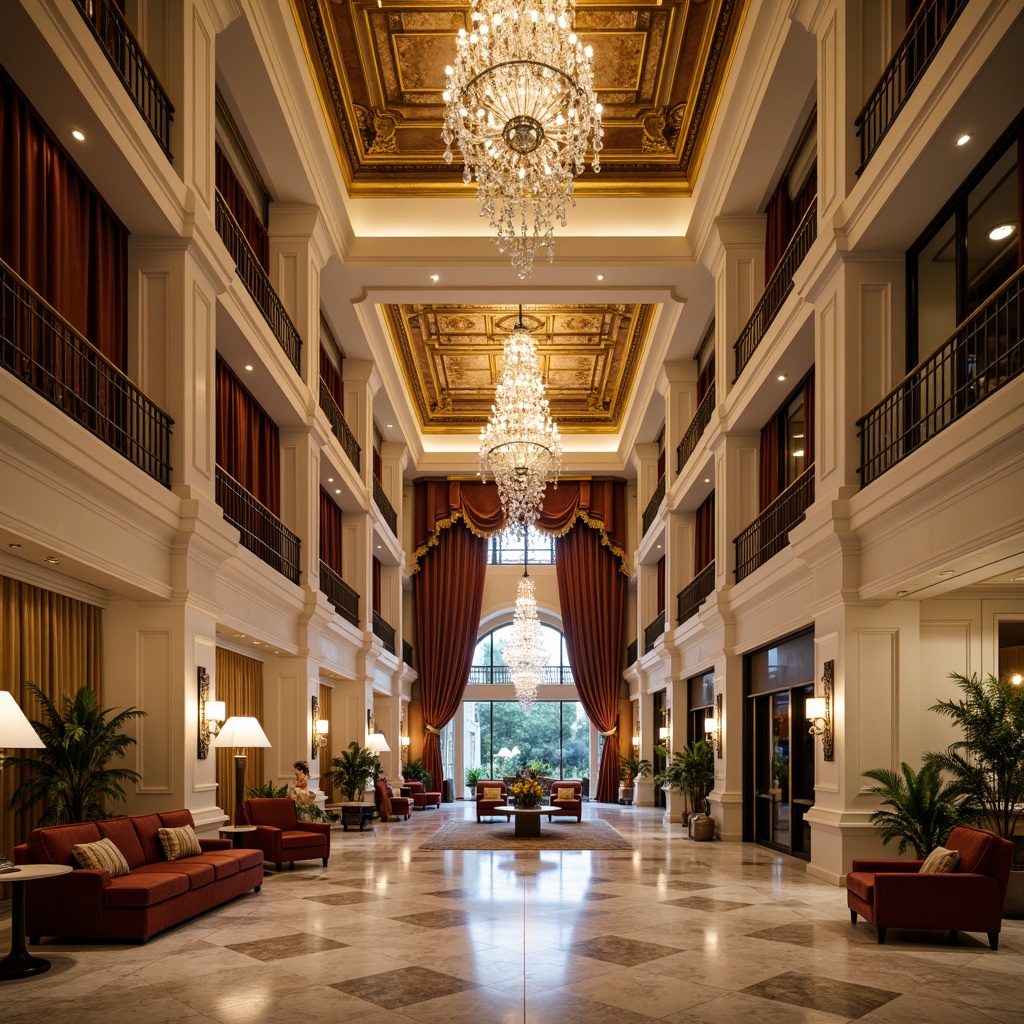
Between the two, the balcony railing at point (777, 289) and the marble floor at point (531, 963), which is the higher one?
the balcony railing at point (777, 289)

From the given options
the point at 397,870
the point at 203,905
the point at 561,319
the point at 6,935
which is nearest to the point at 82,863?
the point at 6,935

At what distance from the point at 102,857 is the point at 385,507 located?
55.3ft

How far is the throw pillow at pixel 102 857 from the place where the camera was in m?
7.44

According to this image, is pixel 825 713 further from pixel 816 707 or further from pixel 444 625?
pixel 444 625

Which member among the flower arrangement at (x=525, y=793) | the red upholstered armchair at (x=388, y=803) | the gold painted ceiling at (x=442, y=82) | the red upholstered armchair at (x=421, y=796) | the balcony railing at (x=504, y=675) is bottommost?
the red upholstered armchair at (x=421, y=796)

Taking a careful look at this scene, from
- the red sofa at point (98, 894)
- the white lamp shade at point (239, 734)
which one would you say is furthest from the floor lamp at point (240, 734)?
the red sofa at point (98, 894)

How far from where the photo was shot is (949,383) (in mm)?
8906

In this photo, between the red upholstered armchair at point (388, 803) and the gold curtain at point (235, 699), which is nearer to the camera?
the gold curtain at point (235, 699)

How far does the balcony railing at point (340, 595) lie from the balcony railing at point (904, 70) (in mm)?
10345

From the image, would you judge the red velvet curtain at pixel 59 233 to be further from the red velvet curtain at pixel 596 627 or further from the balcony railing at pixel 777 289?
the red velvet curtain at pixel 596 627

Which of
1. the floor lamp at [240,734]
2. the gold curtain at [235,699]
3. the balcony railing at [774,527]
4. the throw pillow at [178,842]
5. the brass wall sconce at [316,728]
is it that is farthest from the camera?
the brass wall sconce at [316,728]

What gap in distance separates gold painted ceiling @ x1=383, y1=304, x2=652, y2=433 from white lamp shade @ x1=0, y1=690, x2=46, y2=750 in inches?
575

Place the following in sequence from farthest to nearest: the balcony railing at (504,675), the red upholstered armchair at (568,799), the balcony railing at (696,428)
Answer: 1. the balcony railing at (504,675)
2. the red upholstered armchair at (568,799)
3. the balcony railing at (696,428)

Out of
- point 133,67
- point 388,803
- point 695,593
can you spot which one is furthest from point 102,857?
point 388,803
